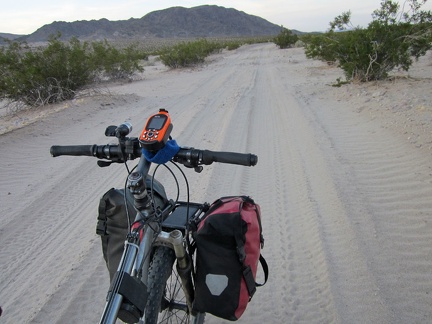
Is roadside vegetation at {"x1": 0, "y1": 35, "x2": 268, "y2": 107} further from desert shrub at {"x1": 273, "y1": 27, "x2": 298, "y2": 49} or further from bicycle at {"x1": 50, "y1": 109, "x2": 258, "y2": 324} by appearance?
desert shrub at {"x1": 273, "y1": 27, "x2": 298, "y2": 49}

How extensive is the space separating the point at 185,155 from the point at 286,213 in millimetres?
2446

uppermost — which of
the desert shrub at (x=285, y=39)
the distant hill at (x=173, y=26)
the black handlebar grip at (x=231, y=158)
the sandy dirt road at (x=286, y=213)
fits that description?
the black handlebar grip at (x=231, y=158)

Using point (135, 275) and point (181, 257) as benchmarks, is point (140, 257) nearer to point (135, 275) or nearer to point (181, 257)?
point (135, 275)

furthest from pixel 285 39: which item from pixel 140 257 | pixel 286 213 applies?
pixel 140 257

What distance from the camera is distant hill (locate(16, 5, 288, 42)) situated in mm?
128625

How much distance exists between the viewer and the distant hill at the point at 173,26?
128625 mm

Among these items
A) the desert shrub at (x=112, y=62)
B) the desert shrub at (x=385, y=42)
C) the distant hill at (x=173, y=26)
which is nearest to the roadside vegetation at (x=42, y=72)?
the desert shrub at (x=112, y=62)

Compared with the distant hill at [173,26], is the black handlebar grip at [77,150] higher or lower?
higher

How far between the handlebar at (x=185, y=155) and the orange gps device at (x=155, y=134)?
157 mm

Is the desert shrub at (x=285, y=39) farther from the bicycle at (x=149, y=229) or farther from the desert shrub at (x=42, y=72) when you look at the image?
the bicycle at (x=149, y=229)

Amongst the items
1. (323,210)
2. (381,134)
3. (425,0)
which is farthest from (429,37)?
(323,210)

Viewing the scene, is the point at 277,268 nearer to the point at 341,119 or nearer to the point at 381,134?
the point at 381,134

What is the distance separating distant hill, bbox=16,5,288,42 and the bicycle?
127 metres

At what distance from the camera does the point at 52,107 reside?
395 inches
